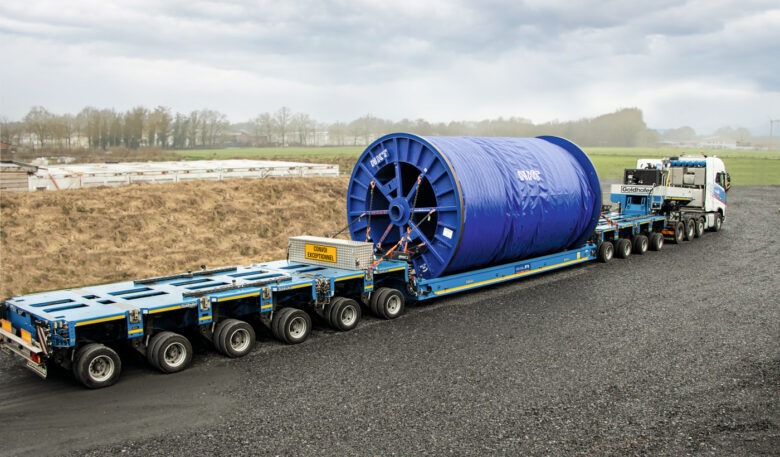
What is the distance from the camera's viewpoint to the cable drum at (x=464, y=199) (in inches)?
547

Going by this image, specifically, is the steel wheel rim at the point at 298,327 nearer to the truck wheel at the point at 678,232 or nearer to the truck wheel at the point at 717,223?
the truck wheel at the point at 678,232

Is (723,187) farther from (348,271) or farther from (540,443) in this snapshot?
(540,443)

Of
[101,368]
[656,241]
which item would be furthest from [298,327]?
[656,241]

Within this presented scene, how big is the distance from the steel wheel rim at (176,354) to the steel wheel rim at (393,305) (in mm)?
4302

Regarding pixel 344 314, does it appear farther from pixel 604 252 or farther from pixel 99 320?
pixel 604 252

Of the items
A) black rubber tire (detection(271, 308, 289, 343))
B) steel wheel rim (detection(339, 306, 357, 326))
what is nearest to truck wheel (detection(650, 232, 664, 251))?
steel wheel rim (detection(339, 306, 357, 326))

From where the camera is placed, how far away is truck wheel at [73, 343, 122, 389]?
351 inches

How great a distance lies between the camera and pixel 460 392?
8.98 meters

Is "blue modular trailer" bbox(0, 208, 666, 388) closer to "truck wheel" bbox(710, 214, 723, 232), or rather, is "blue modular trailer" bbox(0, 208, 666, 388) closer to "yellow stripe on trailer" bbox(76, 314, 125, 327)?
"yellow stripe on trailer" bbox(76, 314, 125, 327)

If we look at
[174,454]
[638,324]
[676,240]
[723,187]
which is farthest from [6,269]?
[723,187]

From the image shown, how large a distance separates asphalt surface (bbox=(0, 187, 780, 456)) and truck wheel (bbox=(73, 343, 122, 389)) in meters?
0.16

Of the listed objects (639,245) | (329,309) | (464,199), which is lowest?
(329,309)

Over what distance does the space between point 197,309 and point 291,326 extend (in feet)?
5.86

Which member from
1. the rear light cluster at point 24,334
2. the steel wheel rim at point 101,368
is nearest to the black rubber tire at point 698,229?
the steel wheel rim at point 101,368
